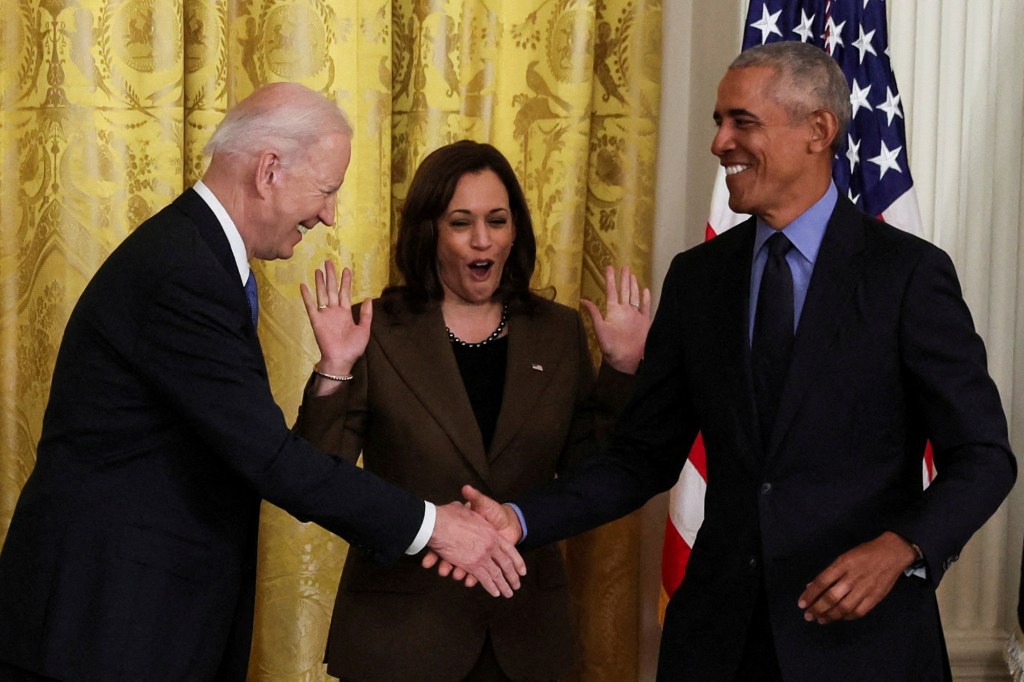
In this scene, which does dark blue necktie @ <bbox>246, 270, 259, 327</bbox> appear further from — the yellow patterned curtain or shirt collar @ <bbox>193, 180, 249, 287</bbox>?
the yellow patterned curtain

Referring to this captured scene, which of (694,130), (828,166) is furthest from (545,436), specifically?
(694,130)

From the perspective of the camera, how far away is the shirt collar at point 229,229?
2.46m

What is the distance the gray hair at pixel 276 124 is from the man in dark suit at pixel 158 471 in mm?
25

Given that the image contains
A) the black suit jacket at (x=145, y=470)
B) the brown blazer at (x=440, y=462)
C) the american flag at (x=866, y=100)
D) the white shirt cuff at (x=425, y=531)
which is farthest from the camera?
the american flag at (x=866, y=100)

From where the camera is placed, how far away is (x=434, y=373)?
9.50 ft

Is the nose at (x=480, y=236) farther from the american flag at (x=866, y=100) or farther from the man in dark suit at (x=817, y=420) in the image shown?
the american flag at (x=866, y=100)

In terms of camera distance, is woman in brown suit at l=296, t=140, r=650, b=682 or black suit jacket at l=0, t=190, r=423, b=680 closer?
black suit jacket at l=0, t=190, r=423, b=680

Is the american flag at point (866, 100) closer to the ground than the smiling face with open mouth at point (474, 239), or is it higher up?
higher up

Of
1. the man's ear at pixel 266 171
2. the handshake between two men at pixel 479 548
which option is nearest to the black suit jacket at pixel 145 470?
the man's ear at pixel 266 171

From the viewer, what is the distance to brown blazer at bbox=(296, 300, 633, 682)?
9.14ft

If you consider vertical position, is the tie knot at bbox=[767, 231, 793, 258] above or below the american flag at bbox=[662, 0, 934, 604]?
below

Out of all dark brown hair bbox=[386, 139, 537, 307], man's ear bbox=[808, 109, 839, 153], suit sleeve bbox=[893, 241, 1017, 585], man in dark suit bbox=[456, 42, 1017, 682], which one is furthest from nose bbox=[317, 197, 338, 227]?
suit sleeve bbox=[893, 241, 1017, 585]

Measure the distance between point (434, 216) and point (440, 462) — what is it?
0.59 meters

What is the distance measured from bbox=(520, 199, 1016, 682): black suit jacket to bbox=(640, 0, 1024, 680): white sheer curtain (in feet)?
4.76
